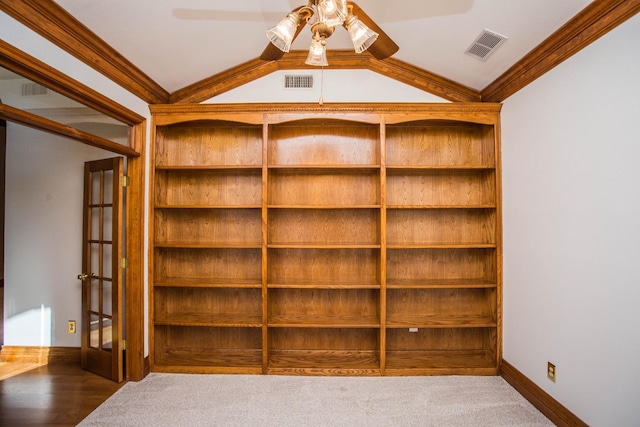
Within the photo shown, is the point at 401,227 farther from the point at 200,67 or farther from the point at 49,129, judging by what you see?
the point at 49,129

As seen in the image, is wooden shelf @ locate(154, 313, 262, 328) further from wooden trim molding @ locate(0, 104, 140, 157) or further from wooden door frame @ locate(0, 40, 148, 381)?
wooden trim molding @ locate(0, 104, 140, 157)

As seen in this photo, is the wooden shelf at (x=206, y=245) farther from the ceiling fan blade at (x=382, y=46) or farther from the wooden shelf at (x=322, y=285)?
the ceiling fan blade at (x=382, y=46)

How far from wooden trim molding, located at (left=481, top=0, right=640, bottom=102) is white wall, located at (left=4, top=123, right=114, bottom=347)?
12.9 feet

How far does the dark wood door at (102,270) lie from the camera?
8.36ft

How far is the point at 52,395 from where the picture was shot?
2.39 m

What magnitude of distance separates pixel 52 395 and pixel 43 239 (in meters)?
1.47

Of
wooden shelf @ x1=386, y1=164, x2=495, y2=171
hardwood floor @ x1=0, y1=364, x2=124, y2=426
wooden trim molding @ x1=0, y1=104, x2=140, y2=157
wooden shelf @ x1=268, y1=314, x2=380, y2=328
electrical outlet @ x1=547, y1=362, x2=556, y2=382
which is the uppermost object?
wooden trim molding @ x1=0, y1=104, x2=140, y2=157

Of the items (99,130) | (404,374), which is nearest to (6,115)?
(99,130)

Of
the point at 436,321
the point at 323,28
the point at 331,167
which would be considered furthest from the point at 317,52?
the point at 436,321

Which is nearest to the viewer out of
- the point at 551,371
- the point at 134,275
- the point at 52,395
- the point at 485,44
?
the point at 551,371

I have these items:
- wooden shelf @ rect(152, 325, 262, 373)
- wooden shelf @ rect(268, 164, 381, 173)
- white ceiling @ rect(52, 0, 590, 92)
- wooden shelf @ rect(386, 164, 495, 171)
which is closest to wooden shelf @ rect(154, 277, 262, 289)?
wooden shelf @ rect(152, 325, 262, 373)

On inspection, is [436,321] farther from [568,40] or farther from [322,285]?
[568,40]

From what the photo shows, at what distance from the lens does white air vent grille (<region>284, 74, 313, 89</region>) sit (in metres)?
2.83

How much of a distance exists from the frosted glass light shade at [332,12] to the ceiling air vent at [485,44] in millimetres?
1382
